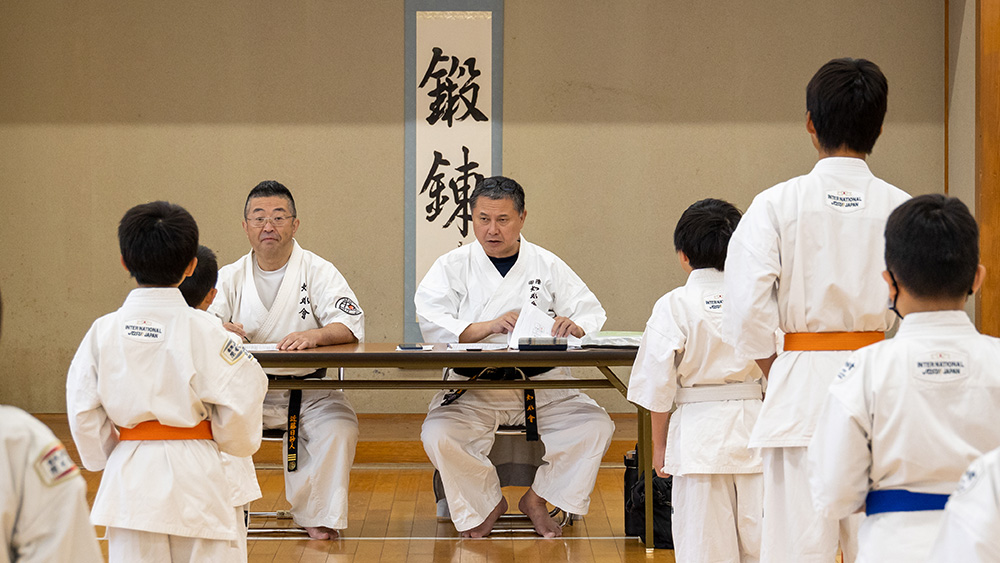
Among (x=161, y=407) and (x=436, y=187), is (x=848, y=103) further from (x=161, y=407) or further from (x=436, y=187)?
(x=436, y=187)

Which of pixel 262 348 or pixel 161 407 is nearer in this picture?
pixel 161 407

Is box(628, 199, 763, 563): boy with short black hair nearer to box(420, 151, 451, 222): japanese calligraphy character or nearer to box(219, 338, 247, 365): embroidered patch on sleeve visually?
box(219, 338, 247, 365): embroidered patch on sleeve

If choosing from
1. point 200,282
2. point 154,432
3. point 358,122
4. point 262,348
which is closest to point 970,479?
point 154,432

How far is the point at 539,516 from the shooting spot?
418cm

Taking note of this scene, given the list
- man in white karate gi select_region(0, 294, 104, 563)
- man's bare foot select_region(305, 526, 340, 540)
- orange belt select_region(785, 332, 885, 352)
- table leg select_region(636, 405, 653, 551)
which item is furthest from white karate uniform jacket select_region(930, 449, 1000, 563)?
man's bare foot select_region(305, 526, 340, 540)

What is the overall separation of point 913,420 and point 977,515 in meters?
0.33

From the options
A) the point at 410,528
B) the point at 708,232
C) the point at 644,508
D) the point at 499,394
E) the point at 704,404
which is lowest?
the point at 410,528

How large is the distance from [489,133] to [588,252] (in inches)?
38.0

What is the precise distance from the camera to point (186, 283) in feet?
9.43

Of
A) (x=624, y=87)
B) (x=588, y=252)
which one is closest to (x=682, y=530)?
(x=588, y=252)

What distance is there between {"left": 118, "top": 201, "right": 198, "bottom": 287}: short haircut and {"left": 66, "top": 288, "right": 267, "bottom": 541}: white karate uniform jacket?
5 cm

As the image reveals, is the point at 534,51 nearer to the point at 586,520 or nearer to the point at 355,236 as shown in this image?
the point at 355,236

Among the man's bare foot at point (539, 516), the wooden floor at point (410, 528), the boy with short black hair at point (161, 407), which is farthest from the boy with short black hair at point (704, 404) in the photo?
the boy with short black hair at point (161, 407)

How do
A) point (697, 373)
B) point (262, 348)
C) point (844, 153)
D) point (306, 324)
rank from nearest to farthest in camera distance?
point (844, 153)
point (697, 373)
point (262, 348)
point (306, 324)
